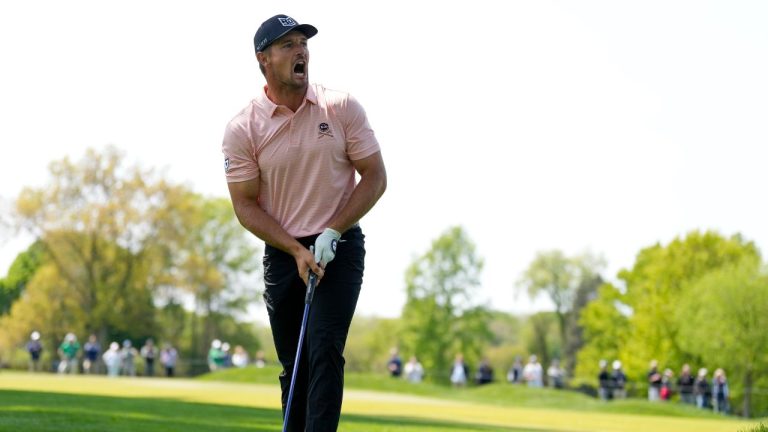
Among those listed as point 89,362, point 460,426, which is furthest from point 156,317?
point 460,426

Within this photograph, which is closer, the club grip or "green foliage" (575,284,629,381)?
the club grip

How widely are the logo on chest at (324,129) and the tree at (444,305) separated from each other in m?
86.3

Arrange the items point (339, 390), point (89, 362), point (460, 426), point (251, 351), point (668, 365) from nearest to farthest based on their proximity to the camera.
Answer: point (339, 390) < point (460, 426) < point (89, 362) < point (668, 365) < point (251, 351)

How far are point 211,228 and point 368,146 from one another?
86.9 meters

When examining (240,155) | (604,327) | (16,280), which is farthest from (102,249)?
(240,155)

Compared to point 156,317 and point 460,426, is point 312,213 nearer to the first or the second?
point 460,426

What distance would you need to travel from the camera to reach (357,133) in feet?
22.4

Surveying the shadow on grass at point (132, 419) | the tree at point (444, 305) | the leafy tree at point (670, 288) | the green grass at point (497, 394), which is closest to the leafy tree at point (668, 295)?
the leafy tree at point (670, 288)

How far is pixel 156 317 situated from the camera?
83.5m

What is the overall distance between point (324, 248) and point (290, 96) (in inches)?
34.7

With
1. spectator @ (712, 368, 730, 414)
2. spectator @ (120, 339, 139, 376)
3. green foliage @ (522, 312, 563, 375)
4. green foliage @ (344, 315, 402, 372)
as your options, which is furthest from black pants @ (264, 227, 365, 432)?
green foliage @ (522, 312, 563, 375)

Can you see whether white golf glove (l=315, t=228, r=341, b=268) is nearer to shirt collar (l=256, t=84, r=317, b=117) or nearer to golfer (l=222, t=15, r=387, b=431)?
golfer (l=222, t=15, r=387, b=431)

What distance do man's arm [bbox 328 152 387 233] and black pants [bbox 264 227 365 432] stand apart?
0.16 metres

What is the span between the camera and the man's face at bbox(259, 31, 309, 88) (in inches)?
265
